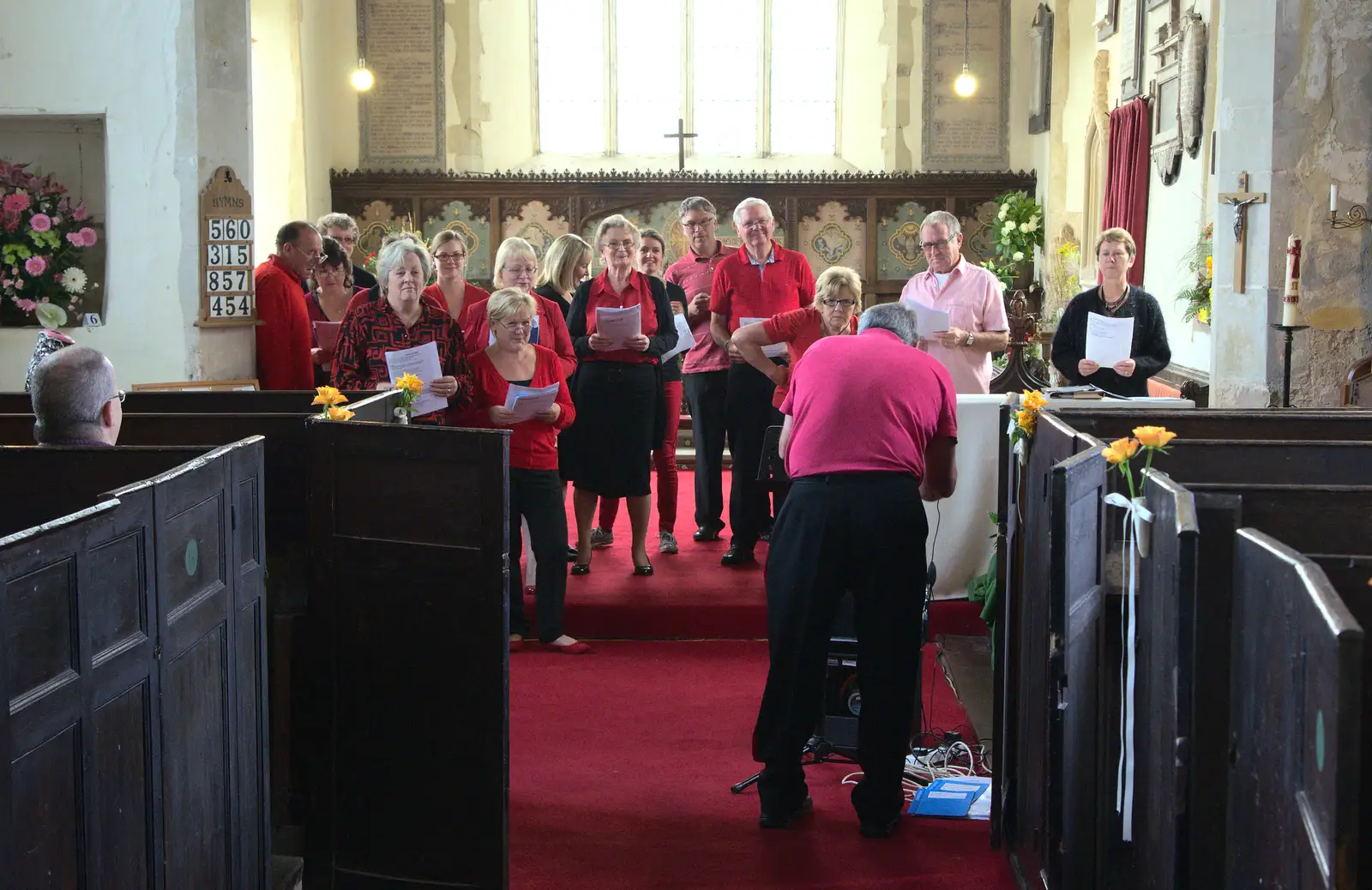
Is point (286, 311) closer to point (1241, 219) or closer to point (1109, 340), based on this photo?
point (1109, 340)

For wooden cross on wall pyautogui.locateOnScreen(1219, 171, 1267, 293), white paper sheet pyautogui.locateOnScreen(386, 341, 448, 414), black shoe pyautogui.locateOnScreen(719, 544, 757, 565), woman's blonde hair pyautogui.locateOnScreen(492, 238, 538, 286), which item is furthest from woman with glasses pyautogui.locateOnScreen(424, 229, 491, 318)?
wooden cross on wall pyautogui.locateOnScreen(1219, 171, 1267, 293)

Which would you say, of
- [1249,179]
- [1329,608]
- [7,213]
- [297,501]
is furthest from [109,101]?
[1329,608]

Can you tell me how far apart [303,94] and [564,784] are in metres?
8.86

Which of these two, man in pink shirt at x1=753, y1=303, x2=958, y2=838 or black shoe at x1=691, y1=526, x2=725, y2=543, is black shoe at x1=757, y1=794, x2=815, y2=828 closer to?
man in pink shirt at x1=753, y1=303, x2=958, y2=838

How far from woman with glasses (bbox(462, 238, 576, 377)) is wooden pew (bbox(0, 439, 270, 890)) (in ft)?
7.08

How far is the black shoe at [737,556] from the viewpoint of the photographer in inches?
234

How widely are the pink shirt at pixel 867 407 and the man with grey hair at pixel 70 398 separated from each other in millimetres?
1675

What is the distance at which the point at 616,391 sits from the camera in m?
5.63

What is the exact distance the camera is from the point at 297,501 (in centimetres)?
350

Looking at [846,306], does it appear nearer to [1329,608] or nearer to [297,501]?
[297,501]

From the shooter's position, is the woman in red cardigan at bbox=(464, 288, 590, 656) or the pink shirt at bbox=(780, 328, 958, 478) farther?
the woman in red cardigan at bbox=(464, 288, 590, 656)

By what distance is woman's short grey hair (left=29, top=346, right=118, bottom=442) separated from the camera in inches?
→ 113

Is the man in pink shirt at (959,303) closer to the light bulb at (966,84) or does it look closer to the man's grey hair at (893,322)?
the man's grey hair at (893,322)

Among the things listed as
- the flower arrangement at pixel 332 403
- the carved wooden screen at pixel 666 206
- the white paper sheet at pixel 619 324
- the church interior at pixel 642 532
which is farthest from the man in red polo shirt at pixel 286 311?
the carved wooden screen at pixel 666 206
